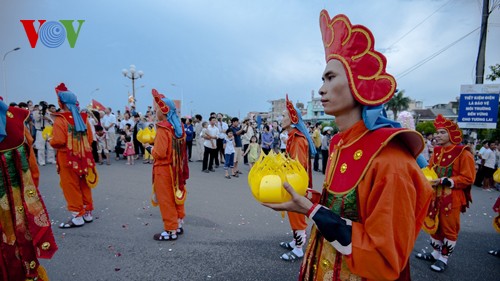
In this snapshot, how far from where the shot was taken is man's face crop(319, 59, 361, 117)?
146 cm

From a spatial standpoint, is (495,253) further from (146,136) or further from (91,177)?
(91,177)

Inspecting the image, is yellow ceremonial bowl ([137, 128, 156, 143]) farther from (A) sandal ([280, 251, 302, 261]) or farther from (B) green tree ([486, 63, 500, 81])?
(B) green tree ([486, 63, 500, 81])

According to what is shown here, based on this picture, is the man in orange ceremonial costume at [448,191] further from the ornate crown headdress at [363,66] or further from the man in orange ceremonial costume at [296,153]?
the ornate crown headdress at [363,66]

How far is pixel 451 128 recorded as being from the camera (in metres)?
3.88

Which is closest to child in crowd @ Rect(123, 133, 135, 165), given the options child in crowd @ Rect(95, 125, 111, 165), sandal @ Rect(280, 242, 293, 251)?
child in crowd @ Rect(95, 125, 111, 165)

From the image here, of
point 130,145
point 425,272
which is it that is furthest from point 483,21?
point 130,145

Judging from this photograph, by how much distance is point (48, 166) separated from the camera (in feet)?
32.4

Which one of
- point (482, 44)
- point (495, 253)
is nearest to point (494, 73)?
point (482, 44)

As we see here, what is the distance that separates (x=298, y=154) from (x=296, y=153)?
4 centimetres

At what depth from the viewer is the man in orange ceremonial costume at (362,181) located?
1.18 meters

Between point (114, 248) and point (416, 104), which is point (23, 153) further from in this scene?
point (416, 104)

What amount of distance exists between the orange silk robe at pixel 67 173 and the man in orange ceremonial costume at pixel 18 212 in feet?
7.39

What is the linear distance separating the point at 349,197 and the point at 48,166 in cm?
1182

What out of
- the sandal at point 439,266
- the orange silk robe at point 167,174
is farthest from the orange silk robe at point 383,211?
the orange silk robe at point 167,174
